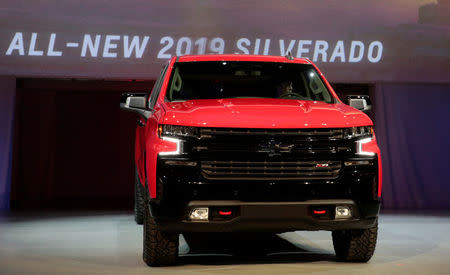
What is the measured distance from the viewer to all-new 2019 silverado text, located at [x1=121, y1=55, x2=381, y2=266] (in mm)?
5332

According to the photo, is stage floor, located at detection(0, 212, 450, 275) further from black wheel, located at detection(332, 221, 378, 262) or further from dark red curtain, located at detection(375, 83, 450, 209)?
dark red curtain, located at detection(375, 83, 450, 209)

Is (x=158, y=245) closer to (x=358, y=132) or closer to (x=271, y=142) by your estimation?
(x=271, y=142)

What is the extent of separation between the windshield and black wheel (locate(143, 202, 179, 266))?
4.26 feet

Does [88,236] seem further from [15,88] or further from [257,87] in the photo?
[15,88]

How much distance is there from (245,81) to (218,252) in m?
1.71

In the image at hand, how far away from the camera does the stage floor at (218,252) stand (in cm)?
590

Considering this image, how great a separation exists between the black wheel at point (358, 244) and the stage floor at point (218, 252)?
0.38 feet

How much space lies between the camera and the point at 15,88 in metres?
12.4

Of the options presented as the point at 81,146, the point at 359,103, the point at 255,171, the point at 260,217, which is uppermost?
the point at 81,146

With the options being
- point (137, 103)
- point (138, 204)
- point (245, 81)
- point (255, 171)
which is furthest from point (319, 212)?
point (138, 204)

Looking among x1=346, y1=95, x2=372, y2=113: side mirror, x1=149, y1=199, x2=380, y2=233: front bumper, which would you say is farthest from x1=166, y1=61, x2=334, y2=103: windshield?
x1=149, y1=199, x2=380, y2=233: front bumper

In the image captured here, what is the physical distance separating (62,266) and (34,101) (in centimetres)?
1107

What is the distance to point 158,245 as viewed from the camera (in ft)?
19.1

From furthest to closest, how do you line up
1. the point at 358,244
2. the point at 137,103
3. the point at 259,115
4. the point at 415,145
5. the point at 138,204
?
the point at 415,145 → the point at 138,204 → the point at 137,103 → the point at 358,244 → the point at 259,115
